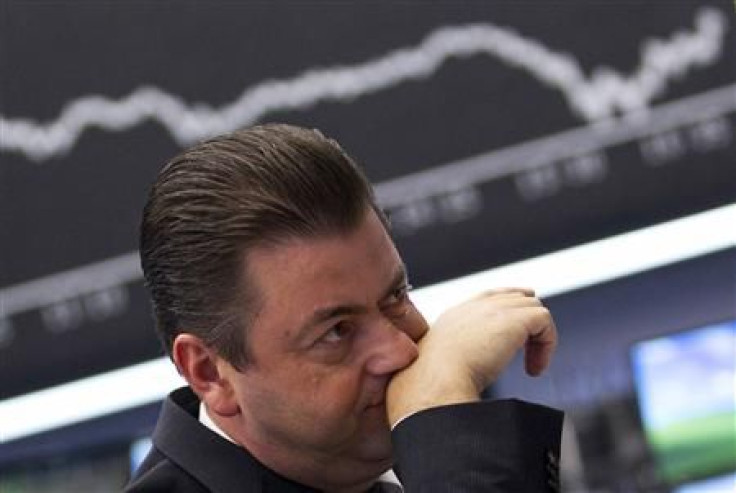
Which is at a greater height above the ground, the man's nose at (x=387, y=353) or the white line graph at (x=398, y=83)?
the man's nose at (x=387, y=353)

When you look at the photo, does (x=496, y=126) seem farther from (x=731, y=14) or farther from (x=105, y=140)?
(x=105, y=140)

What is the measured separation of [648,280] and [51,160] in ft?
3.79

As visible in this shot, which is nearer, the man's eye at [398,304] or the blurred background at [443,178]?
the man's eye at [398,304]

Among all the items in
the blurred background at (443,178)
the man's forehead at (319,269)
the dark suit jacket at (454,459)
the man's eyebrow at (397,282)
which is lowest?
the blurred background at (443,178)

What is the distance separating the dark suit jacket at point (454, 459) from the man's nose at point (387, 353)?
0.05 meters

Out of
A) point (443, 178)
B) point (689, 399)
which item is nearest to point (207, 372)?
point (443, 178)

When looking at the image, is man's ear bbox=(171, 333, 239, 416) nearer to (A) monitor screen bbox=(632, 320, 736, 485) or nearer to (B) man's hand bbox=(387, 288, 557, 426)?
(B) man's hand bbox=(387, 288, 557, 426)

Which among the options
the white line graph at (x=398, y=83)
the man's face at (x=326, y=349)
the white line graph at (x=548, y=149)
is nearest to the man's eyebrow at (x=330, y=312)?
the man's face at (x=326, y=349)

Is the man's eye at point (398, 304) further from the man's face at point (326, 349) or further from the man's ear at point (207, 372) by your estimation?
the man's ear at point (207, 372)

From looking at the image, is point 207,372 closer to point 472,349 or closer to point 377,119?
point 472,349

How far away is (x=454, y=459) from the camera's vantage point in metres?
1.10

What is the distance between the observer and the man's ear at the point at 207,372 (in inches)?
46.3

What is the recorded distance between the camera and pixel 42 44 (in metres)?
3.06

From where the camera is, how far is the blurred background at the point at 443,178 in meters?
2.89
